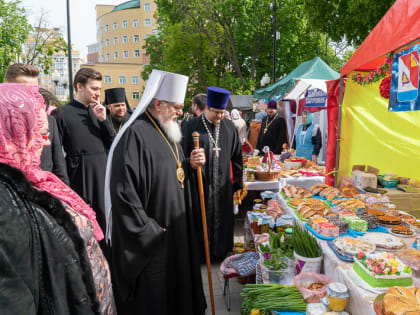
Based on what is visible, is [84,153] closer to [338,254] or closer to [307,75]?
[338,254]

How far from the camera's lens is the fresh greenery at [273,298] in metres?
2.12

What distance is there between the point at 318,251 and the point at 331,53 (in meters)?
29.4

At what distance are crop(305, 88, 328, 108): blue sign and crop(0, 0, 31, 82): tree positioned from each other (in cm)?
1437

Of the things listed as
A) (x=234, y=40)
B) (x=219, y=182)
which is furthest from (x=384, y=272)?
(x=234, y=40)

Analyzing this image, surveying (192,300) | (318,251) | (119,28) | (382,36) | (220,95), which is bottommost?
(192,300)

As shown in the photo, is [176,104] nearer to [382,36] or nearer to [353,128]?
[382,36]

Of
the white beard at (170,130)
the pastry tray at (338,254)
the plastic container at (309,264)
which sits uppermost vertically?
the white beard at (170,130)

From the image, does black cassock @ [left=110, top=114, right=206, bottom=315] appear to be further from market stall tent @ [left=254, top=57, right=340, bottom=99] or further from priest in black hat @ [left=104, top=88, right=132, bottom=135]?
market stall tent @ [left=254, top=57, right=340, bottom=99]

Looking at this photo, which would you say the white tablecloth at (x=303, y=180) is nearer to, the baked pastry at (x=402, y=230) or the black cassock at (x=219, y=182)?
the black cassock at (x=219, y=182)

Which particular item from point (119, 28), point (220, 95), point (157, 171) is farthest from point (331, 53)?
point (119, 28)

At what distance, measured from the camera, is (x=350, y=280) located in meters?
2.01

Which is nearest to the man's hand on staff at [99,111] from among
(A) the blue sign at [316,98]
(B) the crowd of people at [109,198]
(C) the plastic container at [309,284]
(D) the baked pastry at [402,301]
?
(B) the crowd of people at [109,198]

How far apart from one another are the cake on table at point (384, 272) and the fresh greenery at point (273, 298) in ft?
1.57

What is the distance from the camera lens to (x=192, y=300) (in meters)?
2.62
